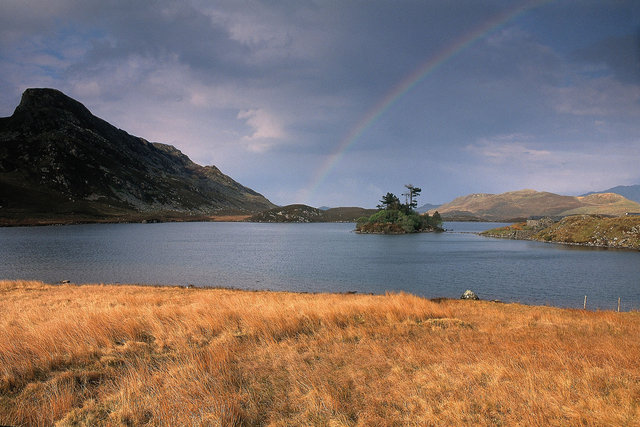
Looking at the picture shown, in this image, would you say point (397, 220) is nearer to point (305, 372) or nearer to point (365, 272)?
point (365, 272)

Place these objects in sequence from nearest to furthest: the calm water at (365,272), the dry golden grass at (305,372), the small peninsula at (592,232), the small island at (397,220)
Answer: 1. the dry golden grass at (305,372)
2. the calm water at (365,272)
3. the small peninsula at (592,232)
4. the small island at (397,220)

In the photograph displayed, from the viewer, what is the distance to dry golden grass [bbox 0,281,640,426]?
6.09m

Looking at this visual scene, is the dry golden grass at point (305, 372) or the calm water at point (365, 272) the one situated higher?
the dry golden grass at point (305, 372)

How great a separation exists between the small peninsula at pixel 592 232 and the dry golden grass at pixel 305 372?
282ft

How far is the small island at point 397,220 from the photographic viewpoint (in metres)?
147

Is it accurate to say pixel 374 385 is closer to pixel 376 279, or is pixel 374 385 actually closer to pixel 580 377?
pixel 580 377

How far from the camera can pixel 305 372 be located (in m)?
7.93

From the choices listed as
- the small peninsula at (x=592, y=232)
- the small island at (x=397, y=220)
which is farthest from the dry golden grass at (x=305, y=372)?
the small island at (x=397, y=220)

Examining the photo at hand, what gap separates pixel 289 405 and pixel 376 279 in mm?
36789

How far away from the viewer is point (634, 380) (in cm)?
743

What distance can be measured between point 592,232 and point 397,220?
76.0m

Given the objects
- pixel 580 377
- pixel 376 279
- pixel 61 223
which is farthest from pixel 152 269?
pixel 61 223

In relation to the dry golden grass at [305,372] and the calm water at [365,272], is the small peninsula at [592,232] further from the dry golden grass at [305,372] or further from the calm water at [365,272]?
the dry golden grass at [305,372]

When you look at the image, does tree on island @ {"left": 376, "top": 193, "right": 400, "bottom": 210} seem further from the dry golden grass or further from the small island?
the dry golden grass
